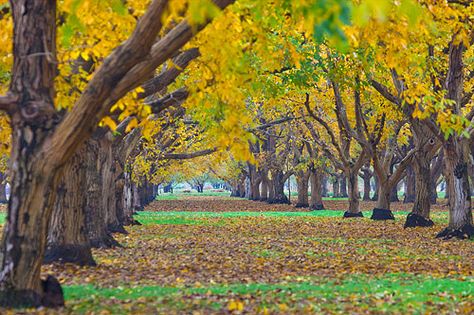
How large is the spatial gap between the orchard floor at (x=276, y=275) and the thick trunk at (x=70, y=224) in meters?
0.45

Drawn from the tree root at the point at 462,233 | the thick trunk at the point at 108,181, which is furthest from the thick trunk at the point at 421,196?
the thick trunk at the point at 108,181

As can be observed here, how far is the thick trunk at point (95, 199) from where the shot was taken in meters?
19.3

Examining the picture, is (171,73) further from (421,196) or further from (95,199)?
(421,196)

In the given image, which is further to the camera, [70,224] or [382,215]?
[382,215]

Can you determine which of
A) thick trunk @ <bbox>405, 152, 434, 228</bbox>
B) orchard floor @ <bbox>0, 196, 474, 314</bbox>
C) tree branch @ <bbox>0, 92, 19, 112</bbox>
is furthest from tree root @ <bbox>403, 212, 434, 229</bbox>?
tree branch @ <bbox>0, 92, 19, 112</bbox>

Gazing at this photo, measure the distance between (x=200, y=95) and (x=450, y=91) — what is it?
46.4ft

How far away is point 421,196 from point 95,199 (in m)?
15.4

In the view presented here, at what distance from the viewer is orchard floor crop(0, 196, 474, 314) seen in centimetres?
1099

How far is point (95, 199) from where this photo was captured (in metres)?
20.5

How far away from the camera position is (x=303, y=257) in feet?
62.7

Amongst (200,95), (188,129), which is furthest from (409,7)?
(188,129)

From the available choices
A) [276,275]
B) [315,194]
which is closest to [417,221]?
[276,275]

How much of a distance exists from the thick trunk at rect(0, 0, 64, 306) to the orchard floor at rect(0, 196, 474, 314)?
723mm

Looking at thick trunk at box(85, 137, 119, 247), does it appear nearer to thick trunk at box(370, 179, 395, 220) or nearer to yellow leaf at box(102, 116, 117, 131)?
yellow leaf at box(102, 116, 117, 131)
